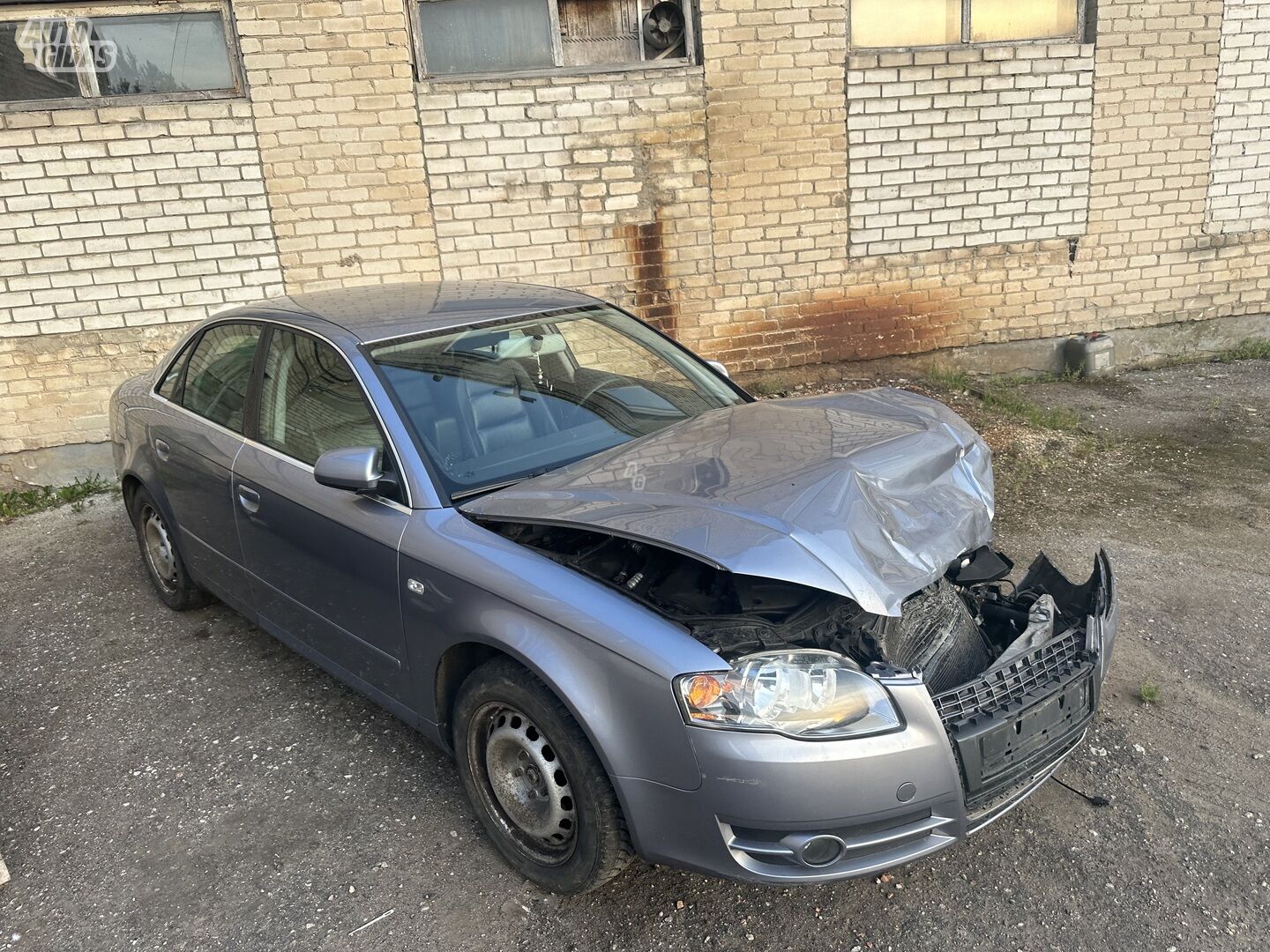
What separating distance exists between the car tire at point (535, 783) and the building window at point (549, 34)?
548 centimetres

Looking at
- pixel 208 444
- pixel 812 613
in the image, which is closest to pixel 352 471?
pixel 208 444

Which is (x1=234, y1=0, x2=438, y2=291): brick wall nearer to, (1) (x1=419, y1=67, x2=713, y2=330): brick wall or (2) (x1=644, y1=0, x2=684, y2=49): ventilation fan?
(1) (x1=419, y1=67, x2=713, y2=330): brick wall

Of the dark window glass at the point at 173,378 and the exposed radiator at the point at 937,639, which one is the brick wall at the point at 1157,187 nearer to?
the exposed radiator at the point at 937,639

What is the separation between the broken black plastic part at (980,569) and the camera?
10.6 ft

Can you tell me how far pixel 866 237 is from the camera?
25.6 feet

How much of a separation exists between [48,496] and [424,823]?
5.15m

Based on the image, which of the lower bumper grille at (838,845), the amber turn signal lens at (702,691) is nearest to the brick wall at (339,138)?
the amber turn signal lens at (702,691)

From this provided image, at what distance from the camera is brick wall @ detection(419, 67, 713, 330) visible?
275 inches

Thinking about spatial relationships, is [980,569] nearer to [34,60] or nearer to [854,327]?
[854,327]

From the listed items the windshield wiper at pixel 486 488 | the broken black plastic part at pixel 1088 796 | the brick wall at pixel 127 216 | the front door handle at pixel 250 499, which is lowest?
the broken black plastic part at pixel 1088 796

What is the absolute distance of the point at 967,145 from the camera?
7.79m

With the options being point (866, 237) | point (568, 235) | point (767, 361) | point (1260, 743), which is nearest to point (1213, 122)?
point (866, 237)

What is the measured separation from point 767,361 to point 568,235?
1905 mm

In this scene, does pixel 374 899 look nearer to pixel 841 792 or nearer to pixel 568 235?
pixel 841 792
